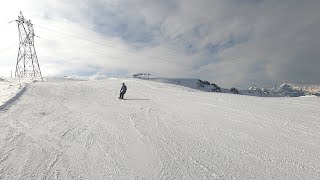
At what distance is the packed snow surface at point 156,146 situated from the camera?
22.5 ft

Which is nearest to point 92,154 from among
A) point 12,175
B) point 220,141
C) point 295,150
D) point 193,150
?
point 12,175

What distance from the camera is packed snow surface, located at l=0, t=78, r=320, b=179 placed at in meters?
6.85

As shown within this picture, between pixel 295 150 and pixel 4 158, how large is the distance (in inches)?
320

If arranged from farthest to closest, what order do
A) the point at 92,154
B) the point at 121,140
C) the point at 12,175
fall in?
1. the point at 121,140
2. the point at 92,154
3. the point at 12,175

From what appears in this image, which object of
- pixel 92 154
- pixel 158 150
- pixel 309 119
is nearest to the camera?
pixel 92 154

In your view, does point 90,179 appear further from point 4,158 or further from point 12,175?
point 4,158

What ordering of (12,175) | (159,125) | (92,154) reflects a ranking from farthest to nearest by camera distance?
1. (159,125)
2. (92,154)
3. (12,175)

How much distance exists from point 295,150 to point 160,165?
4439 mm

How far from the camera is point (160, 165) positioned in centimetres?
730

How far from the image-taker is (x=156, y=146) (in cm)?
896

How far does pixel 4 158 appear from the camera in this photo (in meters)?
7.14

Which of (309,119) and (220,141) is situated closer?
(220,141)

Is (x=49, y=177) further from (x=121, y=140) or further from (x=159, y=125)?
(x=159, y=125)

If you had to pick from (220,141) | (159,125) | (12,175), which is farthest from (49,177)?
(159,125)
